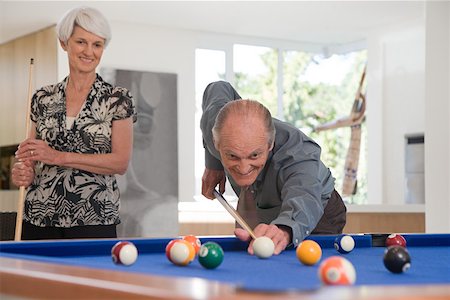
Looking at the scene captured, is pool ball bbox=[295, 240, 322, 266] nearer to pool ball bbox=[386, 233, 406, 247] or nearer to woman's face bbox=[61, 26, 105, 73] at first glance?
pool ball bbox=[386, 233, 406, 247]

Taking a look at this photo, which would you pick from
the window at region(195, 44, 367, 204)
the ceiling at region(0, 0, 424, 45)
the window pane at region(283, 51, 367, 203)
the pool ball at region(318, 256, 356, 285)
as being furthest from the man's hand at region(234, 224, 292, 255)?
the window pane at region(283, 51, 367, 203)

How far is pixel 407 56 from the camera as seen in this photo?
8.16m

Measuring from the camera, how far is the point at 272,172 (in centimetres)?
274

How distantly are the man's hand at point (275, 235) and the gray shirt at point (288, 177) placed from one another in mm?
21

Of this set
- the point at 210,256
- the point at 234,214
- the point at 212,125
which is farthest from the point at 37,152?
the point at 210,256

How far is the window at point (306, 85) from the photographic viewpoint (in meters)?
8.89

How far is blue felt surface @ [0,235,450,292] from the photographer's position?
1552 mm

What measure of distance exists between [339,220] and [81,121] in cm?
95

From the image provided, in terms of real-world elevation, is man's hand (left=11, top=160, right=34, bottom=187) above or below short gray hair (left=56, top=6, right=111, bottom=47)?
below

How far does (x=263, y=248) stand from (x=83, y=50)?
4.34ft

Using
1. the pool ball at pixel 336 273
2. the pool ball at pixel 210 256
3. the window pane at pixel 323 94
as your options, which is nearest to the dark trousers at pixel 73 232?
the pool ball at pixel 210 256

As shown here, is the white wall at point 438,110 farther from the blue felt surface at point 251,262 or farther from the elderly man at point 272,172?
the blue felt surface at point 251,262

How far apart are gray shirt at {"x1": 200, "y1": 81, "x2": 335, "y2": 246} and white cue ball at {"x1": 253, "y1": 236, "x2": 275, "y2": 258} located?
26cm

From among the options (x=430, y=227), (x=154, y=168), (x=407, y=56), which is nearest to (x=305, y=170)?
(x=430, y=227)
